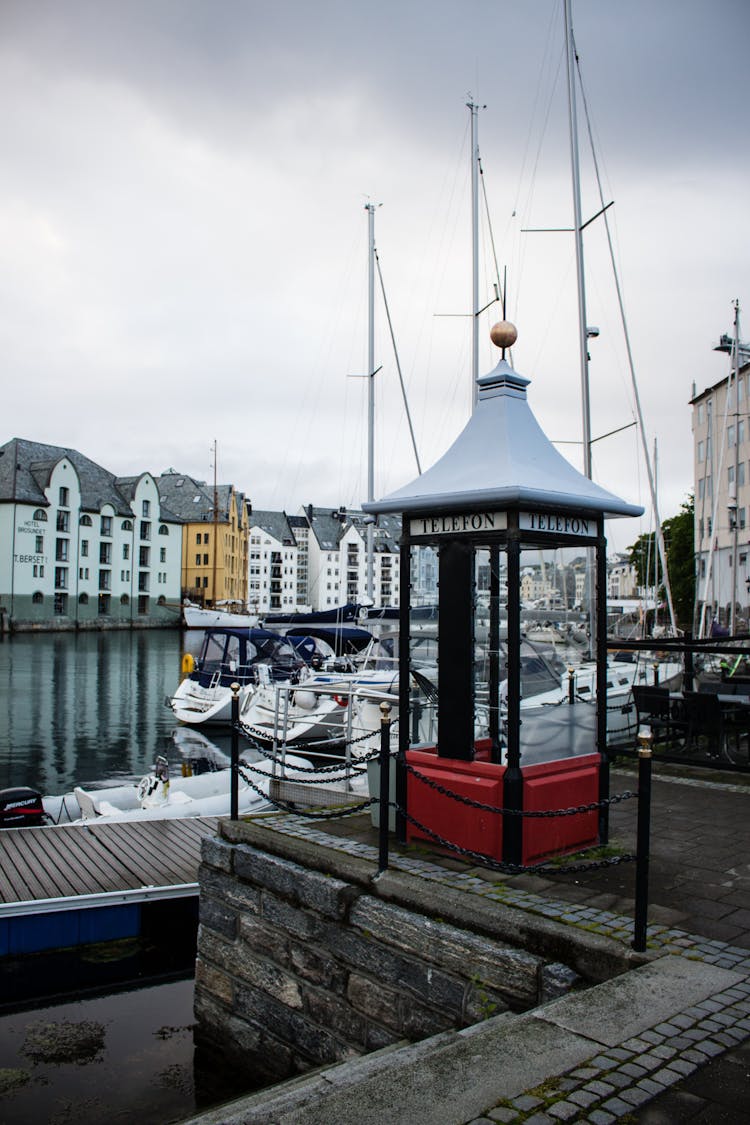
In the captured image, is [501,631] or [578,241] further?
[578,241]

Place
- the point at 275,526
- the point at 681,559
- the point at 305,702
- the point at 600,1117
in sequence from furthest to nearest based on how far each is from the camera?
1. the point at 275,526
2. the point at 681,559
3. the point at 305,702
4. the point at 600,1117

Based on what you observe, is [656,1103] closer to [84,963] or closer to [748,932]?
[748,932]

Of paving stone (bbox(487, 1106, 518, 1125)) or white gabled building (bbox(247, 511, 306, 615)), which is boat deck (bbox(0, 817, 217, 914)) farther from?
white gabled building (bbox(247, 511, 306, 615))

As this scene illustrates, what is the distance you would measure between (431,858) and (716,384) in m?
51.9

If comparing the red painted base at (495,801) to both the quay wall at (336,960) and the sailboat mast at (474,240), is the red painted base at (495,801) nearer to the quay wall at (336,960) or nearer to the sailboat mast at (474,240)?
the quay wall at (336,960)

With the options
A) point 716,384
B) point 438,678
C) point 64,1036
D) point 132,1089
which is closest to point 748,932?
point 438,678

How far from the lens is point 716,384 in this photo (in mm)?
52906

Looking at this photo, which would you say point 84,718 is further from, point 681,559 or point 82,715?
A: point 681,559

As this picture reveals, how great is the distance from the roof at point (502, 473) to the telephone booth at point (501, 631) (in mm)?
13

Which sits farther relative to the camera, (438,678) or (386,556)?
(386,556)

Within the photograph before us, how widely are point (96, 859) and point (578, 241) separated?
56.4 feet

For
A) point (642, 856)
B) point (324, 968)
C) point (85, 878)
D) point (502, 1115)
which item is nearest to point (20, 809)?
point (85, 878)

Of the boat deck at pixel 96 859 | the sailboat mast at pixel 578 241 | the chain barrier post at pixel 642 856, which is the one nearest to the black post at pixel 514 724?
the chain barrier post at pixel 642 856

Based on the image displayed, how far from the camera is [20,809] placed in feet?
42.9
